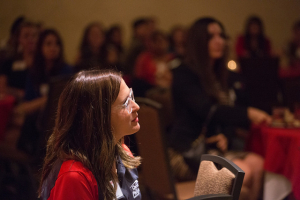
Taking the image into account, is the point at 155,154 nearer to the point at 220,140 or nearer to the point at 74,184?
the point at 220,140

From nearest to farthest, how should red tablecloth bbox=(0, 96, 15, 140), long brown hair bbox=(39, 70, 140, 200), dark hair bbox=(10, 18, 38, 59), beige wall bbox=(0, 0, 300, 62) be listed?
long brown hair bbox=(39, 70, 140, 200) → red tablecloth bbox=(0, 96, 15, 140) → dark hair bbox=(10, 18, 38, 59) → beige wall bbox=(0, 0, 300, 62)

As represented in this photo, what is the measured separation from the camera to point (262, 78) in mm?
4227

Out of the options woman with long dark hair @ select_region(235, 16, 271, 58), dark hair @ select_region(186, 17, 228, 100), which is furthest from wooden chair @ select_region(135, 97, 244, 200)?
woman with long dark hair @ select_region(235, 16, 271, 58)

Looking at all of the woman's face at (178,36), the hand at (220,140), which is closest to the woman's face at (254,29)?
the woman's face at (178,36)

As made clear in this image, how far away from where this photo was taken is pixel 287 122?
7.84ft

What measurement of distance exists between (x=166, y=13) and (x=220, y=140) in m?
5.34

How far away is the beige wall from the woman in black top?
3152 millimetres

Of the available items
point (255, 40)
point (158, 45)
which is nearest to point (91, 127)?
point (158, 45)

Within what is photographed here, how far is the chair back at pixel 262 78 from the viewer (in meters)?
4.13

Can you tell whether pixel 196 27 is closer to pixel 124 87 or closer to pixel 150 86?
pixel 124 87

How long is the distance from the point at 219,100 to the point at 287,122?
1.66 ft

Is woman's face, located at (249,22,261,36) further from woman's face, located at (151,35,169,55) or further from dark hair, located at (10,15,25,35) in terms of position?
dark hair, located at (10,15,25,35)

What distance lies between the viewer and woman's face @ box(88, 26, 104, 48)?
15.5 feet

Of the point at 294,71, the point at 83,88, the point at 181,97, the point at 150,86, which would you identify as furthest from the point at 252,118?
the point at 294,71
